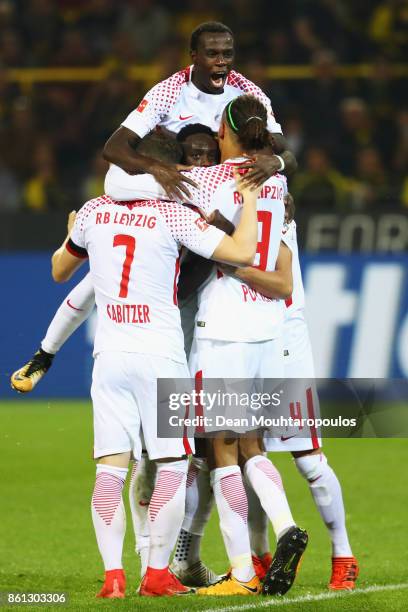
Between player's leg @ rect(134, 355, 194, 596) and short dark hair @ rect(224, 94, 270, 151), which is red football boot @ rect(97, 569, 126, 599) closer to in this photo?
player's leg @ rect(134, 355, 194, 596)

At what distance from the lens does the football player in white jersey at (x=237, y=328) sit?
5.59 m

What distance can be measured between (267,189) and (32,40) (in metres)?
10.5

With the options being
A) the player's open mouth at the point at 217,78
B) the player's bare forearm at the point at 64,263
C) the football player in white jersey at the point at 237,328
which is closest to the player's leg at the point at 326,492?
the football player in white jersey at the point at 237,328

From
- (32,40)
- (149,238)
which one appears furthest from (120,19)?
(149,238)

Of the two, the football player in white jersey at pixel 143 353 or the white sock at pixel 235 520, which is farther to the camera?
the white sock at pixel 235 520

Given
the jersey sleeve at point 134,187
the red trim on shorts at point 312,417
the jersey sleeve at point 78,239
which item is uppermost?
the jersey sleeve at point 134,187

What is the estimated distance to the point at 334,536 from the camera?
6.01 m

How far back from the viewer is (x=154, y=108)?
21.1 ft

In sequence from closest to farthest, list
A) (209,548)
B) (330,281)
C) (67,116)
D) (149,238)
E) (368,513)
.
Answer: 1. (149,238)
2. (209,548)
3. (368,513)
4. (330,281)
5. (67,116)

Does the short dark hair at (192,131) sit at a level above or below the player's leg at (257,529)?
above

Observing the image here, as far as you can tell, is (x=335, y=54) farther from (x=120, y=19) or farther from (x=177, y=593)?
(x=177, y=593)

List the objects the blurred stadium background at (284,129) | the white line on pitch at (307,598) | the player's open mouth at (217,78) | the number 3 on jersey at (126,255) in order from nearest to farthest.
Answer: the white line on pitch at (307,598), the number 3 on jersey at (126,255), the player's open mouth at (217,78), the blurred stadium background at (284,129)

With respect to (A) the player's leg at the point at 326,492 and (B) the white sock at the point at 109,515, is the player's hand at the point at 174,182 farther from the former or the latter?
(B) the white sock at the point at 109,515

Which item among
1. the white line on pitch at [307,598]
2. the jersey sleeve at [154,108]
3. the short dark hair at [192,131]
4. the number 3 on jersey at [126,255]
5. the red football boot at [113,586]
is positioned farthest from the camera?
the jersey sleeve at [154,108]
